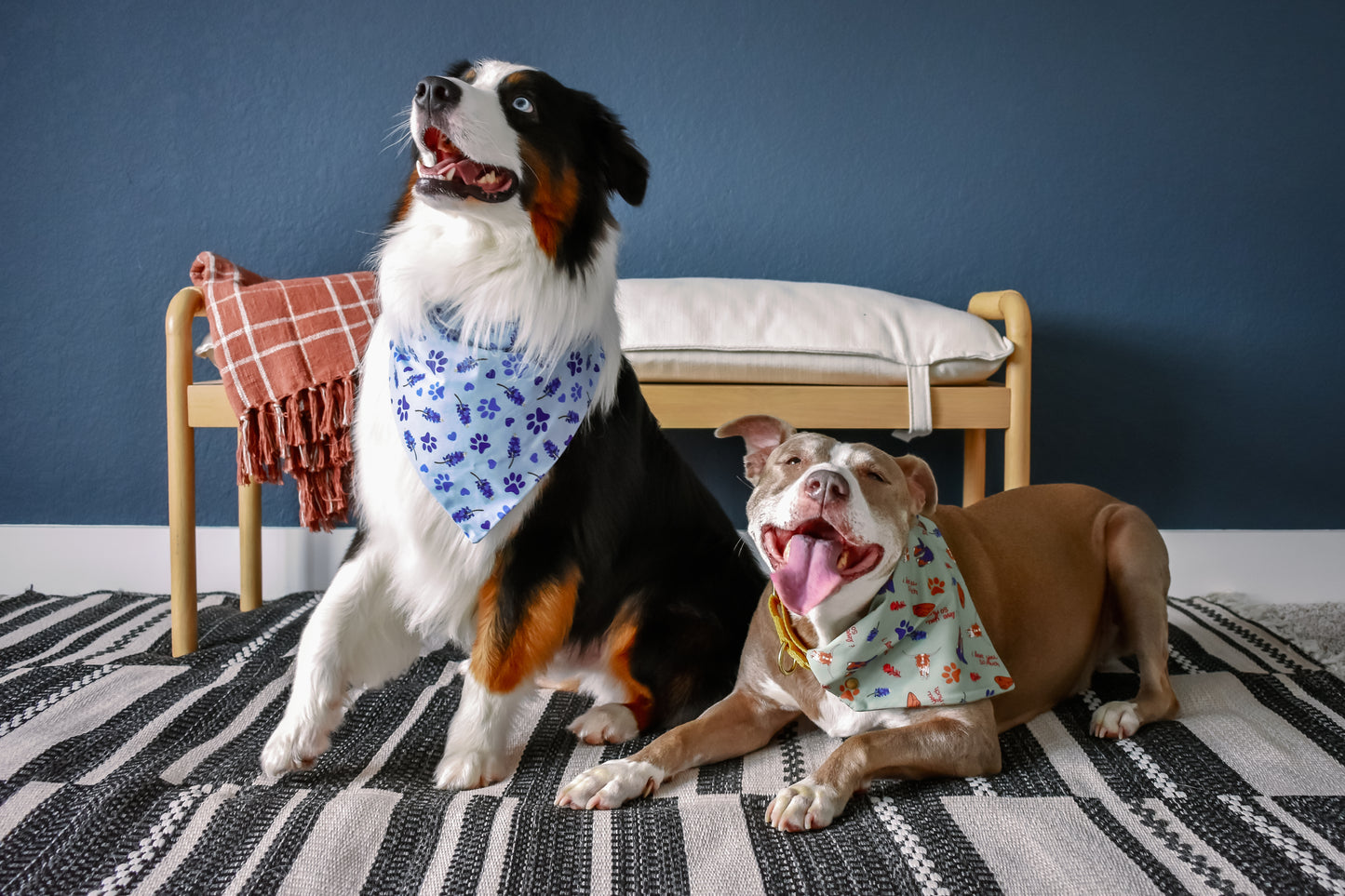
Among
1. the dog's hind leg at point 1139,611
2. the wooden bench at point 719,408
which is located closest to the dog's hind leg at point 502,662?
the wooden bench at point 719,408

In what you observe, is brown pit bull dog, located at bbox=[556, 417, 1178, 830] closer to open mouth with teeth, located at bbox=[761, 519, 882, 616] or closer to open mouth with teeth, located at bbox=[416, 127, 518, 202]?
open mouth with teeth, located at bbox=[761, 519, 882, 616]

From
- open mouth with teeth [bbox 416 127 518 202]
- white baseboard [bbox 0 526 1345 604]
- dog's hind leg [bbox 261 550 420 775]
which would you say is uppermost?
open mouth with teeth [bbox 416 127 518 202]

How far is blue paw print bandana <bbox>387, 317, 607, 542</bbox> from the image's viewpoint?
1375 mm

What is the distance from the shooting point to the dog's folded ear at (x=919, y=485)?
1.40 metres

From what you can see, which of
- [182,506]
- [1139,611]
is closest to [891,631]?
[1139,611]

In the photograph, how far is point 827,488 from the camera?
1.21 m

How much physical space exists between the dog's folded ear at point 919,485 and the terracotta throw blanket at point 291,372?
1134 mm

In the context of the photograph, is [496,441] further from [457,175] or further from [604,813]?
[604,813]

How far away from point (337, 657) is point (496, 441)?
42 cm

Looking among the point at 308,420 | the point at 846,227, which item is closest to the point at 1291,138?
the point at 846,227

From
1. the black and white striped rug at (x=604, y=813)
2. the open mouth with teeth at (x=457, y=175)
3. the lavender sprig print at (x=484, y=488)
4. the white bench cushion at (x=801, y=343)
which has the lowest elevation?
the black and white striped rug at (x=604, y=813)

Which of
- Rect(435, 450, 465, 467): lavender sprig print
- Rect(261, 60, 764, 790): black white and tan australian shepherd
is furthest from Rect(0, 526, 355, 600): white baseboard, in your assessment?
Rect(435, 450, 465, 467): lavender sprig print

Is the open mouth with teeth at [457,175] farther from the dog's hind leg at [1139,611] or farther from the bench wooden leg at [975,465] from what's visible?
the bench wooden leg at [975,465]

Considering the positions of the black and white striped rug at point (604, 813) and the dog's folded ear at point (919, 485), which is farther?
the dog's folded ear at point (919, 485)
